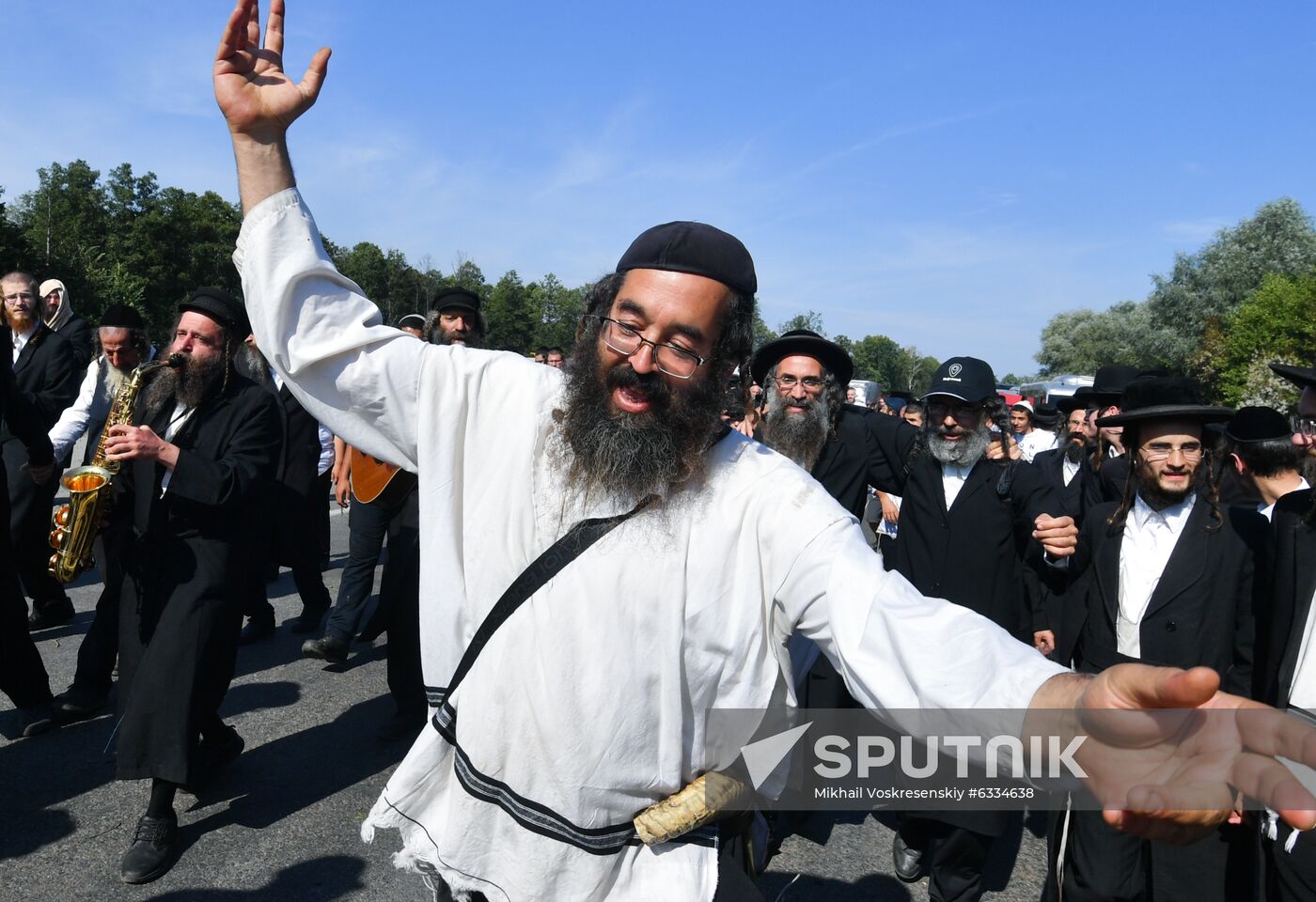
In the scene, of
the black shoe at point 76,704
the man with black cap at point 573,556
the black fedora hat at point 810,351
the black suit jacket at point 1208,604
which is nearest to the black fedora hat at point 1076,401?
the black fedora hat at point 810,351

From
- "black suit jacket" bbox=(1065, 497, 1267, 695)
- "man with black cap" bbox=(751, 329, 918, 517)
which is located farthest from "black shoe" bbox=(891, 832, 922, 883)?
"man with black cap" bbox=(751, 329, 918, 517)

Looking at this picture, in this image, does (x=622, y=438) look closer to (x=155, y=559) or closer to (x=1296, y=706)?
(x=1296, y=706)

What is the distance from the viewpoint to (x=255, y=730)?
5211 mm

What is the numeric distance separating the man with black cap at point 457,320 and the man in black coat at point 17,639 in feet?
8.17

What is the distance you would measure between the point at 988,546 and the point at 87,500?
13.8 ft

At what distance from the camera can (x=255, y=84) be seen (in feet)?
5.88

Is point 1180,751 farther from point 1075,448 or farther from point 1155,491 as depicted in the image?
point 1075,448

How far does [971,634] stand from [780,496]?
47 cm

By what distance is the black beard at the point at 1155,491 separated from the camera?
3.78 meters

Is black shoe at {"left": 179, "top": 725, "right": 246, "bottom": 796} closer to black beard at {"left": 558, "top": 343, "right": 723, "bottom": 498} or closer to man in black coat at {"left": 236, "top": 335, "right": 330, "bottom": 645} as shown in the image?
man in black coat at {"left": 236, "top": 335, "right": 330, "bottom": 645}

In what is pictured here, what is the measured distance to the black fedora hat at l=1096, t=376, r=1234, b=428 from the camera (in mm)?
3820

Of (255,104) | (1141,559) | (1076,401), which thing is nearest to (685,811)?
(255,104)

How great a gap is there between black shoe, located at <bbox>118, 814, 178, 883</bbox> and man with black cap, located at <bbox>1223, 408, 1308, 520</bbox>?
16.3 ft

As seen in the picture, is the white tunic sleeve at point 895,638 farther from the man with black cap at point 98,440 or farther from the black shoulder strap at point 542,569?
the man with black cap at point 98,440
